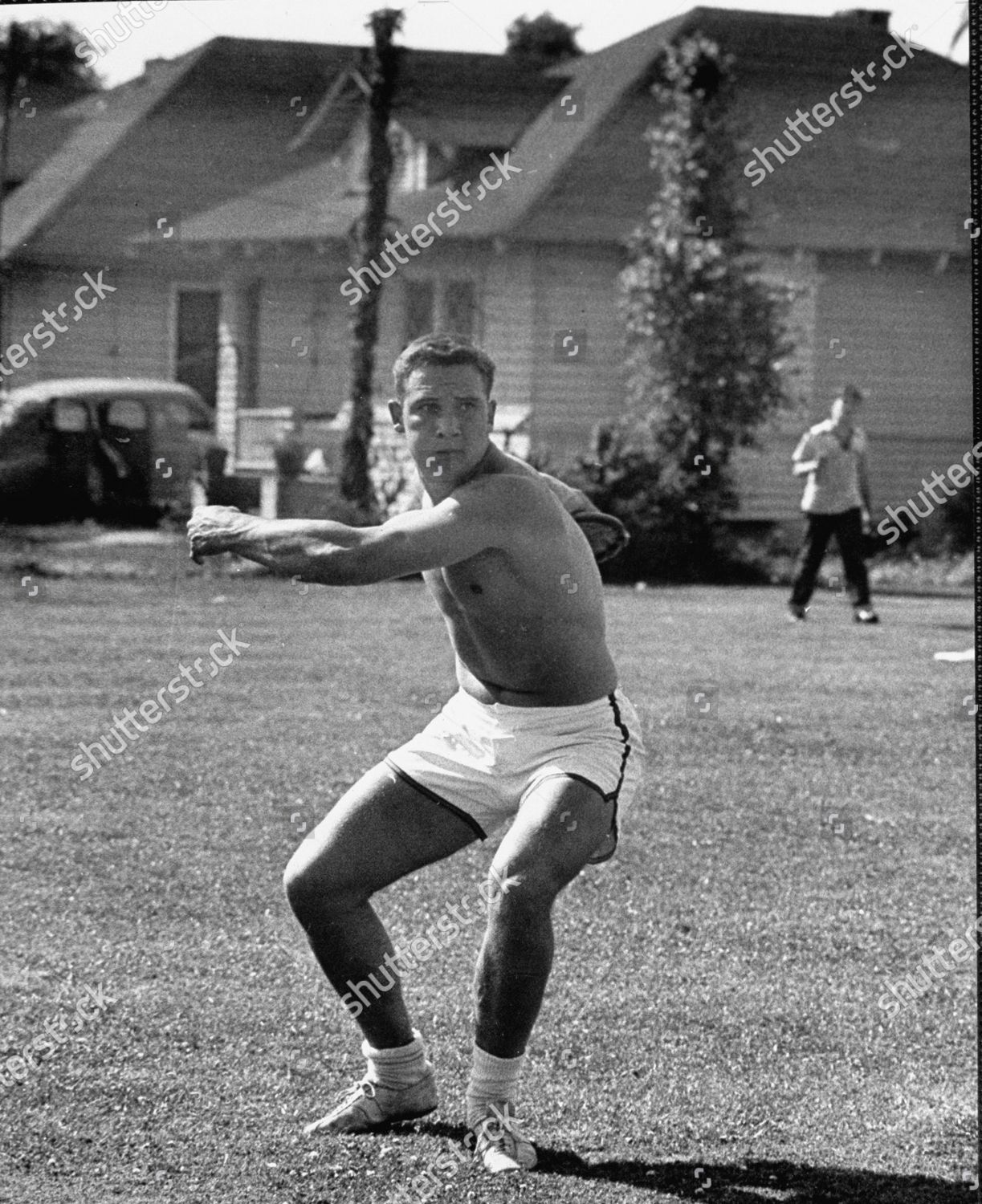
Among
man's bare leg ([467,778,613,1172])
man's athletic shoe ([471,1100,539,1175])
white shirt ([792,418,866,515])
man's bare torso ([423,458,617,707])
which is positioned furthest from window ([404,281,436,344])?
man's athletic shoe ([471,1100,539,1175])

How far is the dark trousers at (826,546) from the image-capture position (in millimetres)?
17969

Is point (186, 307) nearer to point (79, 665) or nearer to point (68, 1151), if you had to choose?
point (79, 665)

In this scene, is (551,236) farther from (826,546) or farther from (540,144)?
(826,546)

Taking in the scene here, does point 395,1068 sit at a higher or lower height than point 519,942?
lower

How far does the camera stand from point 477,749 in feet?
17.6

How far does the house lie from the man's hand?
21.2 metres

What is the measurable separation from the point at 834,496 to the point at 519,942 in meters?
13.4

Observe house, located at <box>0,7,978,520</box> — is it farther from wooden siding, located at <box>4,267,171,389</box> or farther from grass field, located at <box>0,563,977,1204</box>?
grass field, located at <box>0,563,977,1204</box>

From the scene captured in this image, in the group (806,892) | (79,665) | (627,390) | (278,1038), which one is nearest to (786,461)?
(627,390)

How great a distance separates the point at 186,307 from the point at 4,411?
6.91m

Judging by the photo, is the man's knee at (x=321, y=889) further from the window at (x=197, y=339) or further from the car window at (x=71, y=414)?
the window at (x=197, y=339)

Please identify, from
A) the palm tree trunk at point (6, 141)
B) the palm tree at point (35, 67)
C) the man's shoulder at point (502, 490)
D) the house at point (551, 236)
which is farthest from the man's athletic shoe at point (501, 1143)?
the palm tree at point (35, 67)

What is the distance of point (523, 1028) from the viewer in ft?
16.7

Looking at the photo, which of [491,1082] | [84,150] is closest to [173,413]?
[84,150]
